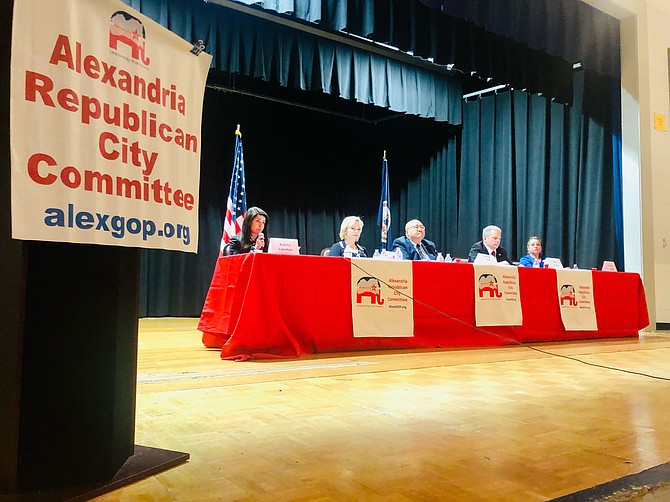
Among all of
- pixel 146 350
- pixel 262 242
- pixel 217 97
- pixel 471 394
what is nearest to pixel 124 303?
pixel 471 394

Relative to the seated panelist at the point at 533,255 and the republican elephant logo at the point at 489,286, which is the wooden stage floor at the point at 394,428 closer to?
the republican elephant logo at the point at 489,286

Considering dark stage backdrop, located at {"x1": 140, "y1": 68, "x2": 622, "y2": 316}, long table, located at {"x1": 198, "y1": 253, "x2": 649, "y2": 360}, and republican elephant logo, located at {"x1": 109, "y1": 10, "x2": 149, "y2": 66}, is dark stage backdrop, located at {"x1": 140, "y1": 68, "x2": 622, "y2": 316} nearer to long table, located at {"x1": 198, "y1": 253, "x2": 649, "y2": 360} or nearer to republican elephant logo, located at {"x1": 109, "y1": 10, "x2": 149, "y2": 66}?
long table, located at {"x1": 198, "y1": 253, "x2": 649, "y2": 360}

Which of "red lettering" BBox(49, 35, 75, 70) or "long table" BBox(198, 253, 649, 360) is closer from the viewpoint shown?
"red lettering" BBox(49, 35, 75, 70)

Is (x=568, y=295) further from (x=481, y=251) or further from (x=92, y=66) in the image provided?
(x=92, y=66)

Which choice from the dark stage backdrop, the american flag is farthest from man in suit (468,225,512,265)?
the american flag

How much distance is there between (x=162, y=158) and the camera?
1018 mm

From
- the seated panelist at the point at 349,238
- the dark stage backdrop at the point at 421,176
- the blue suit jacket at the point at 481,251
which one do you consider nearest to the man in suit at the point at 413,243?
the blue suit jacket at the point at 481,251

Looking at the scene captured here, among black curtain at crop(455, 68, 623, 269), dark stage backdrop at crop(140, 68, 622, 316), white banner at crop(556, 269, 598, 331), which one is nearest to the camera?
white banner at crop(556, 269, 598, 331)

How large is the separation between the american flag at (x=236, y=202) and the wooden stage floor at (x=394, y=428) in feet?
9.94

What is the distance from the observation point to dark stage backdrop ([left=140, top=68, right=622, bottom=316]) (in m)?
5.79

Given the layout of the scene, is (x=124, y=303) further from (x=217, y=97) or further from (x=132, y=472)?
(x=217, y=97)

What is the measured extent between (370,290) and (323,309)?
31 centimetres

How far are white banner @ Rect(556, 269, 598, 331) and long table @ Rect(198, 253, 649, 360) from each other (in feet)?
0.15

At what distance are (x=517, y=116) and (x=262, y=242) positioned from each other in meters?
4.38
